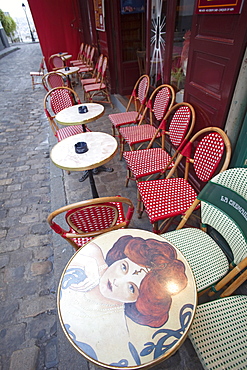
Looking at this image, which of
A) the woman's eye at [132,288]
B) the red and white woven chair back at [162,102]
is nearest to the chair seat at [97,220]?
the woman's eye at [132,288]

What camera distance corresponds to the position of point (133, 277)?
1045 millimetres

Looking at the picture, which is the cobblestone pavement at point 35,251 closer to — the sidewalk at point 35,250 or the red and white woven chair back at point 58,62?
the sidewalk at point 35,250

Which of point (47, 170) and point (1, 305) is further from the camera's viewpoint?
point (47, 170)

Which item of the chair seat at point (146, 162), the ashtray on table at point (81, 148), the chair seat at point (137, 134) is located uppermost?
the ashtray on table at point (81, 148)

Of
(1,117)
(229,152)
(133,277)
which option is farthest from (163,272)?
(1,117)

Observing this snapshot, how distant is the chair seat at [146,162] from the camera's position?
2180 millimetres

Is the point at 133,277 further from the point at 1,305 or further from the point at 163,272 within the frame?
the point at 1,305

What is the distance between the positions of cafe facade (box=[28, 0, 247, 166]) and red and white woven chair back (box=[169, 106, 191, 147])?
0.34ft

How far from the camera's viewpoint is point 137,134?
285 centimetres

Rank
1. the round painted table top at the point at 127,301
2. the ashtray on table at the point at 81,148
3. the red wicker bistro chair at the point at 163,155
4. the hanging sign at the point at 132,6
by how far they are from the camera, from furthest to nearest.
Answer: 1. the hanging sign at the point at 132,6
2. the red wicker bistro chair at the point at 163,155
3. the ashtray on table at the point at 81,148
4. the round painted table top at the point at 127,301

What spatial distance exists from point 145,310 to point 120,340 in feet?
0.52

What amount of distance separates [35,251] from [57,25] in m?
9.25

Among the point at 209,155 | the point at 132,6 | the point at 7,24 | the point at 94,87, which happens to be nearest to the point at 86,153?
the point at 209,155

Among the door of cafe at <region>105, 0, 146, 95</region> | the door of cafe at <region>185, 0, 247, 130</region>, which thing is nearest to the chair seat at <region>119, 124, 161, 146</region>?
the door of cafe at <region>185, 0, 247, 130</region>
